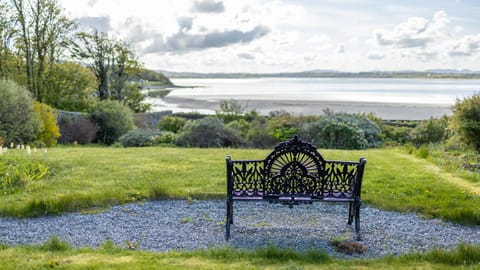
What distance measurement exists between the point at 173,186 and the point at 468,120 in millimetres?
8844

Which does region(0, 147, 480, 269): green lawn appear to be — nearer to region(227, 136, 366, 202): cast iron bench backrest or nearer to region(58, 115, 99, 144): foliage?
region(227, 136, 366, 202): cast iron bench backrest

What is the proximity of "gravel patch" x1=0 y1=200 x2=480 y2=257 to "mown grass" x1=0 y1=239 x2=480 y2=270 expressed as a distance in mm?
380

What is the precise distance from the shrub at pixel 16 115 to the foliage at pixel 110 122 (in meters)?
6.85

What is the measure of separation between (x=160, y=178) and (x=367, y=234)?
439cm

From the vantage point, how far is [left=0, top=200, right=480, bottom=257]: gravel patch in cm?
520

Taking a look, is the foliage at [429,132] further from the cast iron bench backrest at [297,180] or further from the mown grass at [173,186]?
the cast iron bench backrest at [297,180]

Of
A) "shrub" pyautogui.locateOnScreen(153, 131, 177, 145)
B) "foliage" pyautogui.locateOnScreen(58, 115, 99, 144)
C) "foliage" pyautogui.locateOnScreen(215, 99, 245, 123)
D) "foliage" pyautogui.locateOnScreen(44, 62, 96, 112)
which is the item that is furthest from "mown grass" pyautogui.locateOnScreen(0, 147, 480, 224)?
"foliage" pyautogui.locateOnScreen(44, 62, 96, 112)

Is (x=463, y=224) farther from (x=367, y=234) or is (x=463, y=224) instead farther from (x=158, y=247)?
(x=158, y=247)

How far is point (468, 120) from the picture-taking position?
12.2 metres

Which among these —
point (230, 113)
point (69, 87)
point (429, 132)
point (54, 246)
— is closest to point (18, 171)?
point (54, 246)

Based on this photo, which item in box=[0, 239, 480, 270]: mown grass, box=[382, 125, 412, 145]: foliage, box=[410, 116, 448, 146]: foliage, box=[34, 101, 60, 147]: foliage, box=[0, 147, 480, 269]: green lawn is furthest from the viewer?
box=[382, 125, 412, 145]: foliage

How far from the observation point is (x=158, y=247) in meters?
5.02

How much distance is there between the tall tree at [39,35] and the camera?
24.7 metres

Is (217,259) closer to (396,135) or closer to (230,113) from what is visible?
(396,135)
